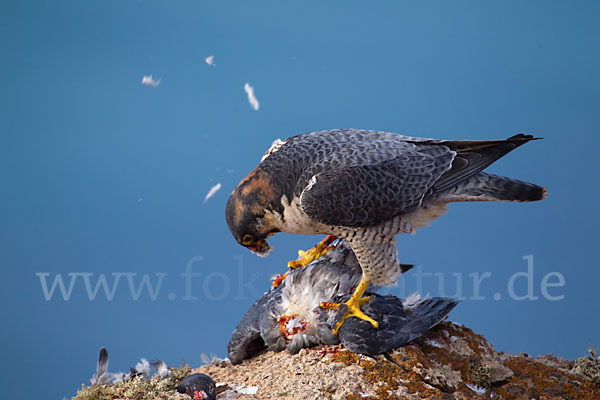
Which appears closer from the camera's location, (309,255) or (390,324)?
(390,324)

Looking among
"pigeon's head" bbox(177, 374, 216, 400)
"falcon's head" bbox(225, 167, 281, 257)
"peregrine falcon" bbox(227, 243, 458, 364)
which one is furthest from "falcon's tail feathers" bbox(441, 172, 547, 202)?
"pigeon's head" bbox(177, 374, 216, 400)

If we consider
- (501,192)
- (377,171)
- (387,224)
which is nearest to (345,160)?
(377,171)

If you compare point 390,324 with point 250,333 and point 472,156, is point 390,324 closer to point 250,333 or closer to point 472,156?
point 250,333

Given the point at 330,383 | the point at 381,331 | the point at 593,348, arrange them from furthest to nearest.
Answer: the point at 593,348 → the point at 381,331 → the point at 330,383

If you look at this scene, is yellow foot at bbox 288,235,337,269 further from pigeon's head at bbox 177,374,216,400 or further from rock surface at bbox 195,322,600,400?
pigeon's head at bbox 177,374,216,400

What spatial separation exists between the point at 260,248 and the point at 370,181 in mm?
928

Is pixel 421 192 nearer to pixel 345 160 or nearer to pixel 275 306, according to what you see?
pixel 345 160

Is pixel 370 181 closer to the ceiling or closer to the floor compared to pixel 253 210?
closer to the floor

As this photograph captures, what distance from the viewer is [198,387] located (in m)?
3.43

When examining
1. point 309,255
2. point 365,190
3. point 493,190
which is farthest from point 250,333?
point 493,190

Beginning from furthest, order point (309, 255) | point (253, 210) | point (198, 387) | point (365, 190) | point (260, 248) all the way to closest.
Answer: point (309, 255), point (260, 248), point (253, 210), point (365, 190), point (198, 387)

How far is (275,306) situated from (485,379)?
1.47 m

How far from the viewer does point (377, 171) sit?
3.72 m

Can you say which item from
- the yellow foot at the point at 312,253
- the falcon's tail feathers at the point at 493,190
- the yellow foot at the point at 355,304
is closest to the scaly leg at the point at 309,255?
the yellow foot at the point at 312,253
